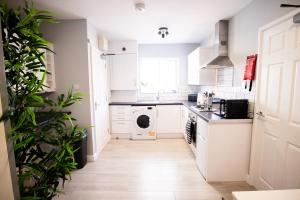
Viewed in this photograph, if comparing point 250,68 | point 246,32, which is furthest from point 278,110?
point 246,32

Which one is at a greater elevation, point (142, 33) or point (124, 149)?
point (142, 33)

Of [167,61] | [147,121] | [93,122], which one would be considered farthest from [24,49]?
[167,61]

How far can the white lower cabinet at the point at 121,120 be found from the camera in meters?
3.99

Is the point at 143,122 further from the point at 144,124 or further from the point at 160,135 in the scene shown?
the point at 160,135

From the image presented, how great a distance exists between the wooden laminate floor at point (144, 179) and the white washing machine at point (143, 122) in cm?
67

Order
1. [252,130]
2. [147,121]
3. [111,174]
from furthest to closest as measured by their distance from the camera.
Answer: [147,121] < [111,174] < [252,130]

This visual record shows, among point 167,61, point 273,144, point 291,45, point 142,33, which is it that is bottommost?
point 273,144

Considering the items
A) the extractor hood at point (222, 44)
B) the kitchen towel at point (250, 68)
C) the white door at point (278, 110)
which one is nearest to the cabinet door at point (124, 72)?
the extractor hood at point (222, 44)

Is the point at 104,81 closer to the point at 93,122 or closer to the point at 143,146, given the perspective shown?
the point at 93,122

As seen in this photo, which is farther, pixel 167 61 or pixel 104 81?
pixel 167 61

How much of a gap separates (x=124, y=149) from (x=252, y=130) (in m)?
2.42

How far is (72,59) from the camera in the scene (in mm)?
2746

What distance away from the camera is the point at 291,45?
158cm

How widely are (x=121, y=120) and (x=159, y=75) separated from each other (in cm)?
168
